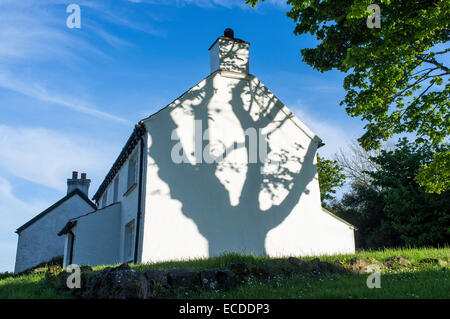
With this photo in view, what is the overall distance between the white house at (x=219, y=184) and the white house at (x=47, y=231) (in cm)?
954

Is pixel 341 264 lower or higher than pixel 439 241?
lower

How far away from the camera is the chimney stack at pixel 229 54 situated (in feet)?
60.3

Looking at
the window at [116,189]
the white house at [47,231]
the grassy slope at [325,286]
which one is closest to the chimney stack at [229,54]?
the window at [116,189]

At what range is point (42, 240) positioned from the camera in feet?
89.1

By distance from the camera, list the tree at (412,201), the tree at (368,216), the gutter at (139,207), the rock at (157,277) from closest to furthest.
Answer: the rock at (157,277)
the gutter at (139,207)
the tree at (412,201)
the tree at (368,216)

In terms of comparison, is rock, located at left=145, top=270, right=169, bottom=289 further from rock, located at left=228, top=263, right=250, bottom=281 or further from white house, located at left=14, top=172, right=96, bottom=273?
white house, located at left=14, top=172, right=96, bottom=273

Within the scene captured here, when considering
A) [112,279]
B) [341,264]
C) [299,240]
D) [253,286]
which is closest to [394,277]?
[341,264]

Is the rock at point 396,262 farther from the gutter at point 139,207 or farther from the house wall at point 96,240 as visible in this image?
the house wall at point 96,240

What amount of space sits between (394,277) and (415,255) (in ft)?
11.8

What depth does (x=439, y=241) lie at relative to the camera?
24094 mm

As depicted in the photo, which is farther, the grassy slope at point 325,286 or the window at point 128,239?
the window at point 128,239

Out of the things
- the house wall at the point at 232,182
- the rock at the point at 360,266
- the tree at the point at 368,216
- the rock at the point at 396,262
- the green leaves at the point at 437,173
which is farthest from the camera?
the tree at the point at 368,216

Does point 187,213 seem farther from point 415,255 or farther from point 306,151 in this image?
point 415,255
